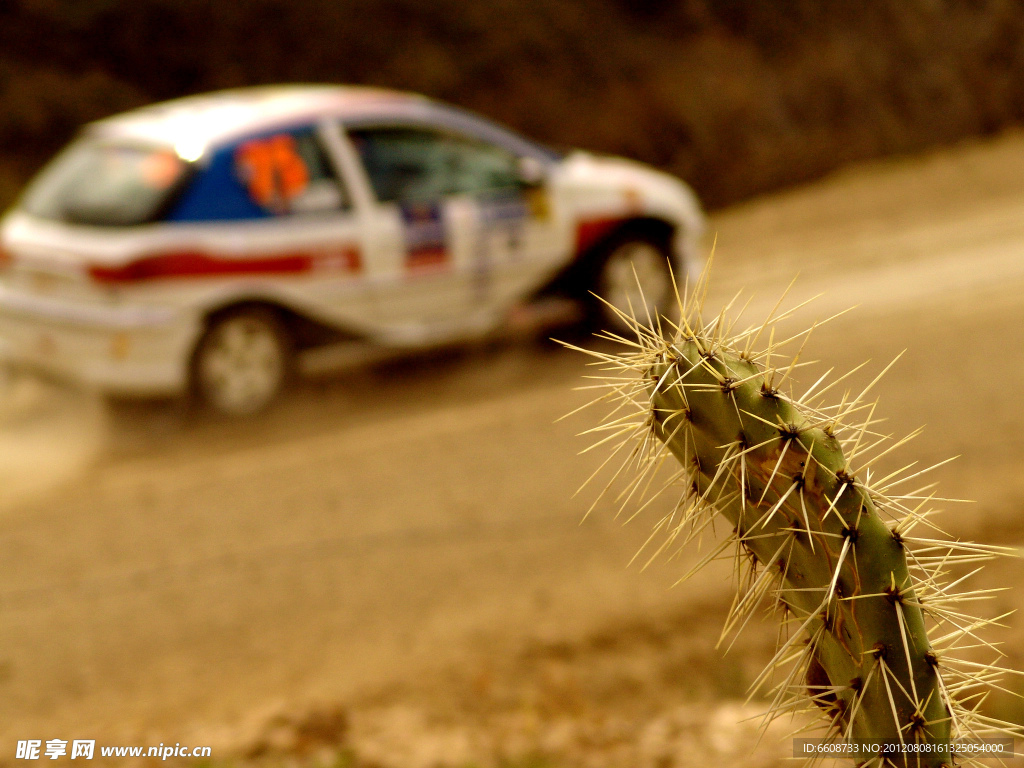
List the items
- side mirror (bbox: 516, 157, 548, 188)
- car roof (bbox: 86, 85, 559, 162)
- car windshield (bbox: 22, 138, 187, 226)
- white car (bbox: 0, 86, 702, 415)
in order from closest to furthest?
white car (bbox: 0, 86, 702, 415), car windshield (bbox: 22, 138, 187, 226), car roof (bbox: 86, 85, 559, 162), side mirror (bbox: 516, 157, 548, 188)

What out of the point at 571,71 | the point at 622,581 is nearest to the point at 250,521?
the point at 622,581

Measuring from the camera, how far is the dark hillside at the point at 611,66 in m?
13.7

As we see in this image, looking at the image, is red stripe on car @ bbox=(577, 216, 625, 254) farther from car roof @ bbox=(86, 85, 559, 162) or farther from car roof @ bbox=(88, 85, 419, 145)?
car roof @ bbox=(88, 85, 419, 145)

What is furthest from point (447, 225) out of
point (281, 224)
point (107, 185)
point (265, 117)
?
point (107, 185)

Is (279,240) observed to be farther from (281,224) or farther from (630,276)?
(630,276)

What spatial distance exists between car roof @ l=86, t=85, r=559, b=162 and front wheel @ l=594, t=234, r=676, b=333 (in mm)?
897

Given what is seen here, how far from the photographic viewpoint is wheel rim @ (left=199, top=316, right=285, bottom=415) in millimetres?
7578

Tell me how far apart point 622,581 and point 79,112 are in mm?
9810

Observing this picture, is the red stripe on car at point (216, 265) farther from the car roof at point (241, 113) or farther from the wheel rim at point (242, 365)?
the car roof at point (241, 113)

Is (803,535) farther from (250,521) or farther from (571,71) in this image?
(571,71)

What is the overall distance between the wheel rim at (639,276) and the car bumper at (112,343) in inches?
118

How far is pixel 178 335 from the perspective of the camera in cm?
731

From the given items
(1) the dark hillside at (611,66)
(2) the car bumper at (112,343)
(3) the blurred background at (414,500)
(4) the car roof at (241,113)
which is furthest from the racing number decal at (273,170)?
(1) the dark hillside at (611,66)

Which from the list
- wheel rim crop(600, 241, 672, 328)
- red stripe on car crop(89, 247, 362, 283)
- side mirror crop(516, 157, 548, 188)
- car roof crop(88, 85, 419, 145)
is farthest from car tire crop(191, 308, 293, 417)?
wheel rim crop(600, 241, 672, 328)
